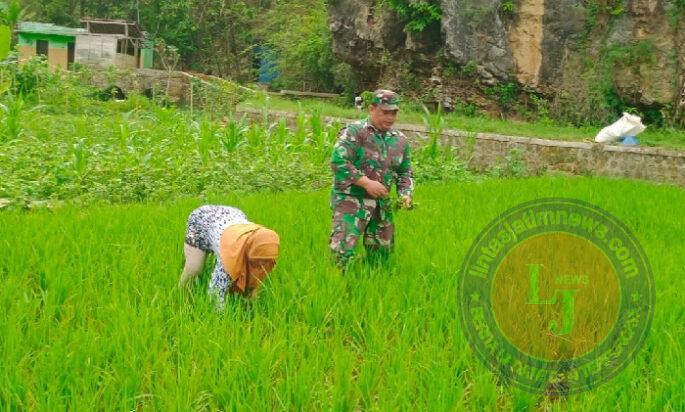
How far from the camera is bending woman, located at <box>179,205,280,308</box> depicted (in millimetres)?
2715

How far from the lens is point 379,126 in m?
3.58

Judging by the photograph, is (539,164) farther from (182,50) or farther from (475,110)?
(182,50)

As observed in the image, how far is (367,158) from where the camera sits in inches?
142

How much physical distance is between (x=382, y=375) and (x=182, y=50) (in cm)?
2737

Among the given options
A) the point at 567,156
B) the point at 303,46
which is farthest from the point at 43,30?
the point at 567,156

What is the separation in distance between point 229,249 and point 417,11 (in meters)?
14.0

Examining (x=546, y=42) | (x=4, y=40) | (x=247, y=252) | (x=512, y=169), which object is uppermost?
(x=546, y=42)

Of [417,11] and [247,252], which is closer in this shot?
[247,252]

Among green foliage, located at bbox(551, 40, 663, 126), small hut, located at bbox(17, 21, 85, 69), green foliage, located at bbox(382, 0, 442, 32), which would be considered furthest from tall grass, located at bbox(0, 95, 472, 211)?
small hut, located at bbox(17, 21, 85, 69)

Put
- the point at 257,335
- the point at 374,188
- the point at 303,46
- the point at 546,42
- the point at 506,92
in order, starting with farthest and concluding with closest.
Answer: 1. the point at 303,46
2. the point at 506,92
3. the point at 546,42
4. the point at 374,188
5. the point at 257,335

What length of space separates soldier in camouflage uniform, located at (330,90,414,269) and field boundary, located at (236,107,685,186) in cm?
653

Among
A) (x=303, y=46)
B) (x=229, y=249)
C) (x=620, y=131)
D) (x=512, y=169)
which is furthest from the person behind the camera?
(x=303, y=46)

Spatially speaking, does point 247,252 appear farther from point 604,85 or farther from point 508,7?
point 508,7

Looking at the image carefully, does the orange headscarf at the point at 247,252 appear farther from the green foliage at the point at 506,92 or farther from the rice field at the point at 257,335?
the green foliage at the point at 506,92
